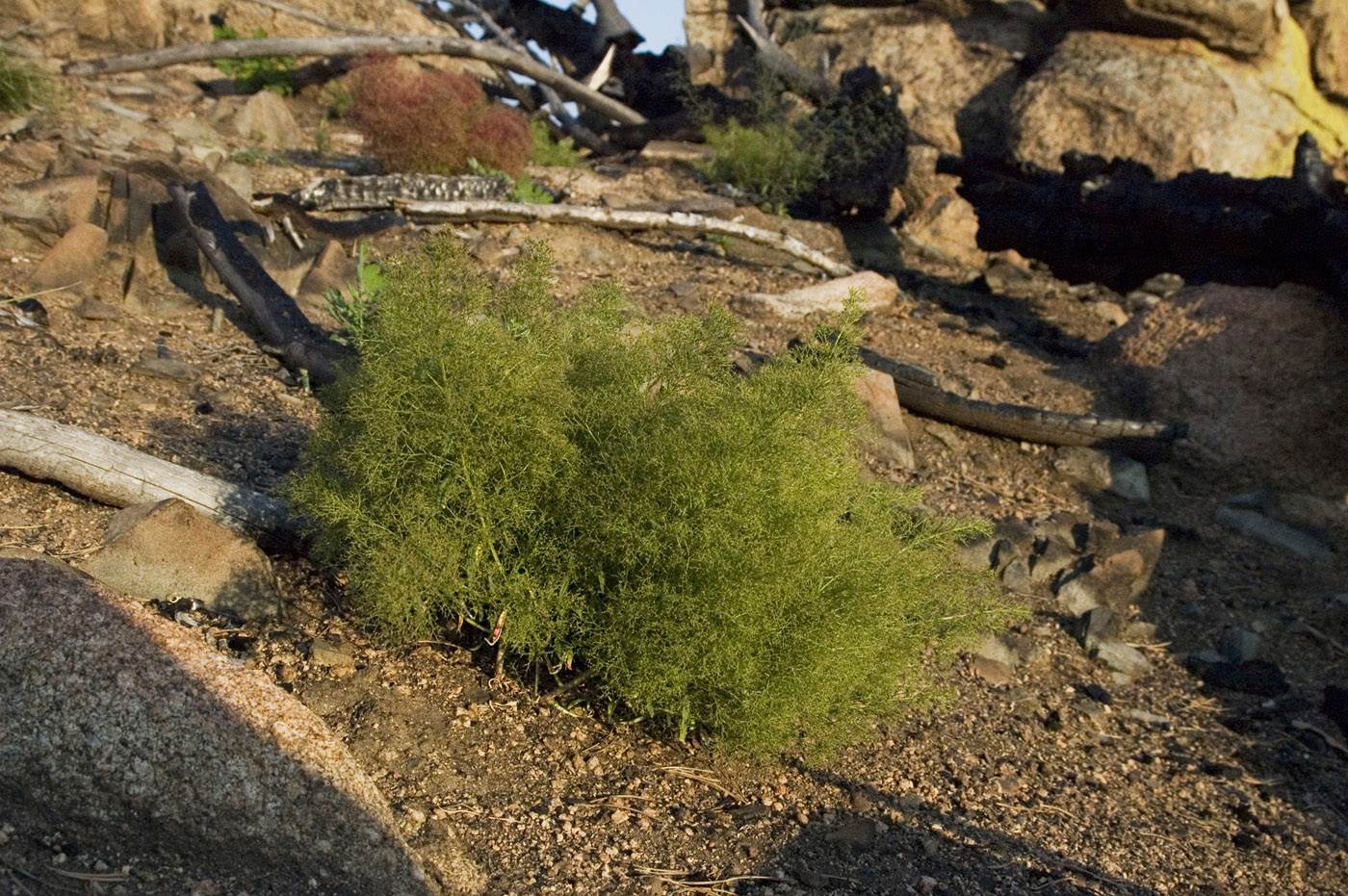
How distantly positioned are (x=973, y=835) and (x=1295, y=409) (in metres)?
4.40

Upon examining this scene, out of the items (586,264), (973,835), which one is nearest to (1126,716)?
(973,835)

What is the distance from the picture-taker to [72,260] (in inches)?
230

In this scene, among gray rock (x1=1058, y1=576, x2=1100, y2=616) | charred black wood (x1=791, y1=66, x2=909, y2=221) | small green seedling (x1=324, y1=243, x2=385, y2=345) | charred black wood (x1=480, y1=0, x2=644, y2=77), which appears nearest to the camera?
small green seedling (x1=324, y1=243, x2=385, y2=345)

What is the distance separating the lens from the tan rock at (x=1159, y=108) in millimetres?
11188

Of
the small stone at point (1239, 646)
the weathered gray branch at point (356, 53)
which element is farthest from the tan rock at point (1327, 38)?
the small stone at point (1239, 646)

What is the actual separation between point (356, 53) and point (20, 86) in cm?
319

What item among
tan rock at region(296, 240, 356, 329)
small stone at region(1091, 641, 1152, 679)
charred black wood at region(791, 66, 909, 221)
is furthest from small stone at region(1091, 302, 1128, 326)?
tan rock at region(296, 240, 356, 329)

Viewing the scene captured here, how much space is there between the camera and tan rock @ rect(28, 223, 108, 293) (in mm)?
5730

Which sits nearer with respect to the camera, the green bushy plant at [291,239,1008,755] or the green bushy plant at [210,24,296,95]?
the green bushy plant at [291,239,1008,755]

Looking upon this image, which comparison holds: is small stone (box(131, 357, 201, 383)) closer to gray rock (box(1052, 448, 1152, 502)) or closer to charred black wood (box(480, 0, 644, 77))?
gray rock (box(1052, 448, 1152, 502))

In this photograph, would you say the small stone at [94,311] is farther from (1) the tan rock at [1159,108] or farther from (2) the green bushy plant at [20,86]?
(1) the tan rock at [1159,108]

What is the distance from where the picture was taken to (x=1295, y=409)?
6691 millimetres

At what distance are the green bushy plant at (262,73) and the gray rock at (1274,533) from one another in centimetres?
883

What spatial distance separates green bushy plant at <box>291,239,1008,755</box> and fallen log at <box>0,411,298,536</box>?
0.51m
